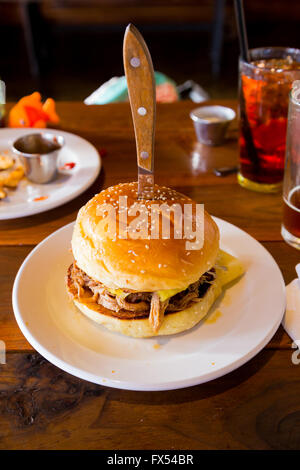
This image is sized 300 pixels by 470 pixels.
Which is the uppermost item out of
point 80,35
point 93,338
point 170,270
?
point 170,270

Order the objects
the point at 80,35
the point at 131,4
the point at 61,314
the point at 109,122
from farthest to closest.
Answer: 1. the point at 80,35
2. the point at 131,4
3. the point at 109,122
4. the point at 61,314

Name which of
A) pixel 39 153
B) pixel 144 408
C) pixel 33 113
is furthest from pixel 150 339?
pixel 33 113

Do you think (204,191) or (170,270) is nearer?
(170,270)

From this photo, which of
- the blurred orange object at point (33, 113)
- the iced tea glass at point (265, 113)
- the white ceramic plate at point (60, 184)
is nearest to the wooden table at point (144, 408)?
the white ceramic plate at point (60, 184)

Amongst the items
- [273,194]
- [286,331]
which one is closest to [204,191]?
[273,194]

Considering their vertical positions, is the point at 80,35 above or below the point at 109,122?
below

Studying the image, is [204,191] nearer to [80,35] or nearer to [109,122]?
[109,122]

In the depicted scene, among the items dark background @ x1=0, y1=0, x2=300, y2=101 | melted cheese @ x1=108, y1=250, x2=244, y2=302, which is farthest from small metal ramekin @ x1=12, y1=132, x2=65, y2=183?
dark background @ x1=0, y1=0, x2=300, y2=101

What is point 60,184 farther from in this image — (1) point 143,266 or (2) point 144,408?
(2) point 144,408
